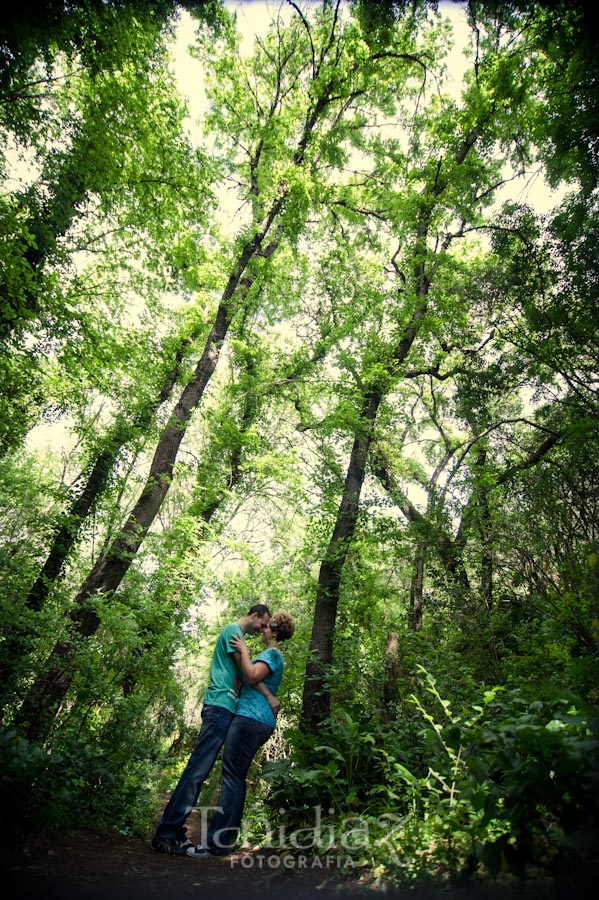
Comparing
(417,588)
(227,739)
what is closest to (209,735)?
(227,739)

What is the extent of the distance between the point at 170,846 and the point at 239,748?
2.81 feet

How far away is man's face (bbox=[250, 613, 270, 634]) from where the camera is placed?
13.0 ft

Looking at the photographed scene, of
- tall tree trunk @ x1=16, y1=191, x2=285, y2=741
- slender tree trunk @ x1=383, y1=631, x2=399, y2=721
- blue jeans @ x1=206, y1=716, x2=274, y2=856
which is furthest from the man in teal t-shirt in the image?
slender tree trunk @ x1=383, y1=631, x2=399, y2=721

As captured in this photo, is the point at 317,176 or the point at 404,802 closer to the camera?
the point at 404,802

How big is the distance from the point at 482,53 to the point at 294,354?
25.6ft

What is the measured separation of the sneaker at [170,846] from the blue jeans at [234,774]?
0.22 m

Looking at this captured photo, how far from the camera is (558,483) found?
629cm

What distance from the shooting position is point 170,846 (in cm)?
338

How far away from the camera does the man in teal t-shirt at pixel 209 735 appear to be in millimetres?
3402

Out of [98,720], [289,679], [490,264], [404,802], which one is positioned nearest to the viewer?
[404,802]

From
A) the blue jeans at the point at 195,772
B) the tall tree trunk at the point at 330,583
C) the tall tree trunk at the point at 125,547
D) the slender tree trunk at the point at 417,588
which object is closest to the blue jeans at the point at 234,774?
the blue jeans at the point at 195,772

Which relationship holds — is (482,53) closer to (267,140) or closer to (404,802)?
(267,140)

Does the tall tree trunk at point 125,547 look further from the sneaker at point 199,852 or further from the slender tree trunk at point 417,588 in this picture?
the slender tree trunk at point 417,588

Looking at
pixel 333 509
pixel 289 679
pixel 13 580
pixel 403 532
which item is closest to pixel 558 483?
pixel 403 532
